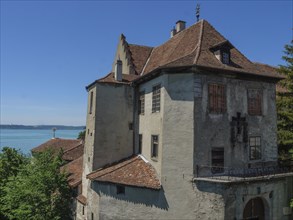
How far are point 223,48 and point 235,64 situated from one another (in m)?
1.57

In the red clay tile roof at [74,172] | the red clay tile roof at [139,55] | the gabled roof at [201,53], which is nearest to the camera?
the gabled roof at [201,53]

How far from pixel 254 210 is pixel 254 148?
426 centimetres

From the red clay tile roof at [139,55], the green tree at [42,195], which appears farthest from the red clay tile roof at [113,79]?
the green tree at [42,195]

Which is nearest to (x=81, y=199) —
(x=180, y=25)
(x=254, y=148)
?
(x=254, y=148)

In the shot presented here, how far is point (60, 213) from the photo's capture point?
23.7m

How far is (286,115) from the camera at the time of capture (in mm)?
22094

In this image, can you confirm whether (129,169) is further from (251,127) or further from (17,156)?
(17,156)

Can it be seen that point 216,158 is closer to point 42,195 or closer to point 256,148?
point 256,148

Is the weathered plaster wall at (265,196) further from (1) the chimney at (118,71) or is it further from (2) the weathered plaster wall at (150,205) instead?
(1) the chimney at (118,71)

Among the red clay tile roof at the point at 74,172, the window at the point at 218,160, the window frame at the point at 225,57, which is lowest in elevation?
the red clay tile roof at the point at 74,172

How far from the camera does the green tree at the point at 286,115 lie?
858 inches

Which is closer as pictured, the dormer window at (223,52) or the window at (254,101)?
the dormer window at (223,52)

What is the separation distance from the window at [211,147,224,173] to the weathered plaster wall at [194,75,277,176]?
11.3 inches

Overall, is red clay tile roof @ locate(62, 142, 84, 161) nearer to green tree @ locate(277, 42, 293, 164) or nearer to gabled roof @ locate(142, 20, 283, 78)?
gabled roof @ locate(142, 20, 283, 78)
